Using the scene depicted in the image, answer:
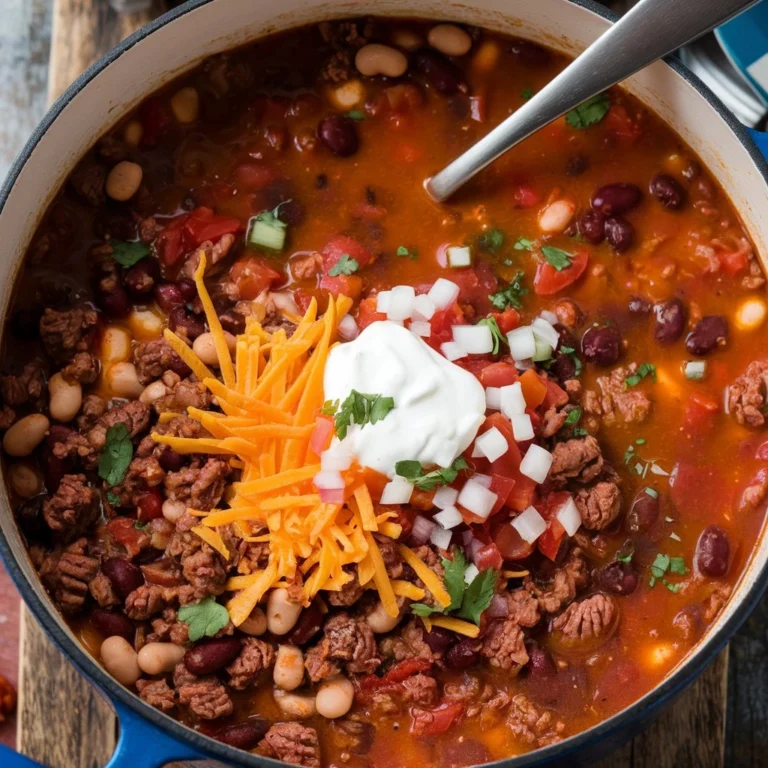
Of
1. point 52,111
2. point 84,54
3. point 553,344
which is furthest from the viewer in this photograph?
point 84,54

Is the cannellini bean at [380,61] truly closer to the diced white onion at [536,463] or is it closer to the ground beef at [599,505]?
the diced white onion at [536,463]

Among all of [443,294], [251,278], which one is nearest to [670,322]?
[443,294]

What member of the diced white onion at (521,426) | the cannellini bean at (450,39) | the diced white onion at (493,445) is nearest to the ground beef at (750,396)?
the diced white onion at (521,426)

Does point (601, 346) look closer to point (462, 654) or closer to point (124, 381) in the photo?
point (462, 654)

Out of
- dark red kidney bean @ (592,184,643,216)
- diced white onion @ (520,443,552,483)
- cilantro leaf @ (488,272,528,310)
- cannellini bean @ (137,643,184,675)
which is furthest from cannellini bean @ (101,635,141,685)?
dark red kidney bean @ (592,184,643,216)

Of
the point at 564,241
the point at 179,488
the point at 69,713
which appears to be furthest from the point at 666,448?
the point at 69,713

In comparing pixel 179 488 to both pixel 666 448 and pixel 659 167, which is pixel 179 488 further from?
pixel 659 167

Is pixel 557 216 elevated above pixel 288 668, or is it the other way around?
pixel 557 216
